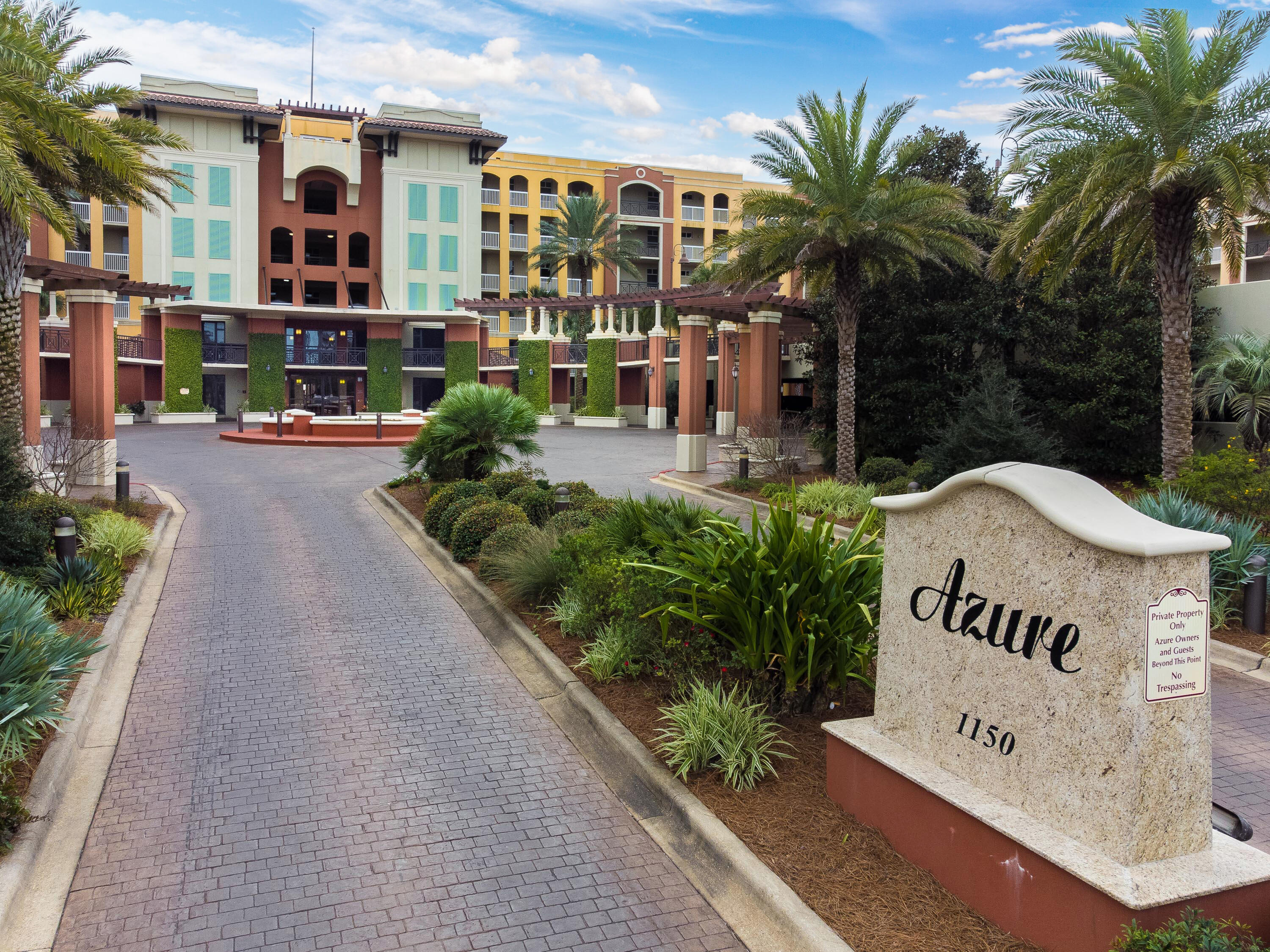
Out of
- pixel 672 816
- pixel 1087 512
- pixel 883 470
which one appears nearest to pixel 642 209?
pixel 883 470

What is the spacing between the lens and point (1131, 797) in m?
Result: 3.73

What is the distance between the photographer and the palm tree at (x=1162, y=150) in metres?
14.5

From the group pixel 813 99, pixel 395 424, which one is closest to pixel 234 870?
pixel 813 99

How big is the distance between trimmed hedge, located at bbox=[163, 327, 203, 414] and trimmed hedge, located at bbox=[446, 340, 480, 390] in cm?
1172

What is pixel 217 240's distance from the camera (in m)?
45.4

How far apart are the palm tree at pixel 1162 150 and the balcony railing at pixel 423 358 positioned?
3716cm

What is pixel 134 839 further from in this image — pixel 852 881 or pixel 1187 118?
pixel 1187 118

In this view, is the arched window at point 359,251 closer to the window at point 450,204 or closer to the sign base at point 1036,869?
the window at point 450,204

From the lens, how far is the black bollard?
9.74 metres

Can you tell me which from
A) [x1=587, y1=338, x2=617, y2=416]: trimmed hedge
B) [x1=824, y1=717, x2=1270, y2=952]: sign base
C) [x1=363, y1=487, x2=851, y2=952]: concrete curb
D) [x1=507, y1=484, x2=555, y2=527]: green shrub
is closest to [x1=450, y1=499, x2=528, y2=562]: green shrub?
[x1=507, y1=484, x2=555, y2=527]: green shrub

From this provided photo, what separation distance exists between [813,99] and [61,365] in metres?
40.3

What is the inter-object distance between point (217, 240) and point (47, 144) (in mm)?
37295

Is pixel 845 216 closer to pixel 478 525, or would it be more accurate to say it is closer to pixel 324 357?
pixel 478 525

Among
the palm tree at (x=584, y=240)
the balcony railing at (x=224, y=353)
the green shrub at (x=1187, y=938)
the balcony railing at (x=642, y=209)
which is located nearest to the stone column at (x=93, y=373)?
the green shrub at (x=1187, y=938)
